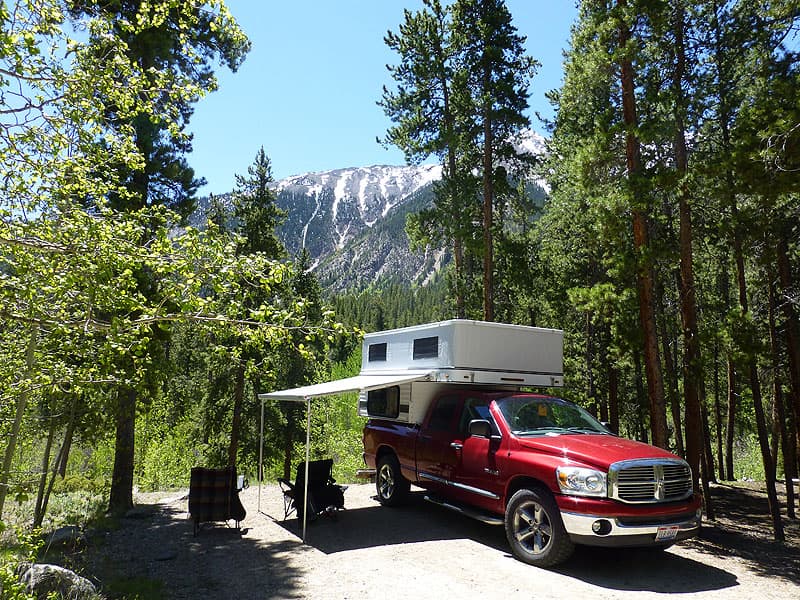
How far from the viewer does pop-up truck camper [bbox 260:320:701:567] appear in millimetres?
7012

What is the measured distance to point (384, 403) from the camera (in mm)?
11812

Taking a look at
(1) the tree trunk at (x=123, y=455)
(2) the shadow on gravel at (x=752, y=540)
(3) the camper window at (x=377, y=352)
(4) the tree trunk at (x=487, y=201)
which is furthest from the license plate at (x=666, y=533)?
(4) the tree trunk at (x=487, y=201)

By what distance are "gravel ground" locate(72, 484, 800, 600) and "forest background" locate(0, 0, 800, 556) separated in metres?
2.54

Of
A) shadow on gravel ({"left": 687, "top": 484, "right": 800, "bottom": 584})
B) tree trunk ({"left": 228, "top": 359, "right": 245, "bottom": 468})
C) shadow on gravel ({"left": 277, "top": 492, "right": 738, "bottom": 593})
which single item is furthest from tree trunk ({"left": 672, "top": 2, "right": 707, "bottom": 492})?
tree trunk ({"left": 228, "top": 359, "right": 245, "bottom": 468})

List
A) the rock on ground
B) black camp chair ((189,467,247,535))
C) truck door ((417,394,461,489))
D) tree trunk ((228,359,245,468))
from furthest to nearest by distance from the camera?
tree trunk ((228,359,245,468)), black camp chair ((189,467,247,535)), truck door ((417,394,461,489)), the rock on ground

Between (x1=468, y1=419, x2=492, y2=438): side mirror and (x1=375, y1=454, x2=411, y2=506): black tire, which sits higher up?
(x1=468, y1=419, x2=492, y2=438): side mirror

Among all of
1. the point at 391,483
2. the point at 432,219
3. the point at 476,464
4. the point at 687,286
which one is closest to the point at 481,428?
the point at 476,464

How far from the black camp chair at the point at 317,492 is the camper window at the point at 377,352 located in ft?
8.17

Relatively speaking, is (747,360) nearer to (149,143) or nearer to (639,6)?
(639,6)

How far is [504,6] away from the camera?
18.5 m

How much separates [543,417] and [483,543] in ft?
7.01

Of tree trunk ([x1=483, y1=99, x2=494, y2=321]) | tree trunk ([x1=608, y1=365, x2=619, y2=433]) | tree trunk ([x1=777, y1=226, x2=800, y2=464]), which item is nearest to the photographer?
tree trunk ([x1=777, y1=226, x2=800, y2=464])

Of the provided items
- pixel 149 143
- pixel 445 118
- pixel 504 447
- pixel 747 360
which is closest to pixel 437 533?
pixel 504 447

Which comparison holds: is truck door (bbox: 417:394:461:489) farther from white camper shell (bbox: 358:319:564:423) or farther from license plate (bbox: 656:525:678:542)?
license plate (bbox: 656:525:678:542)
